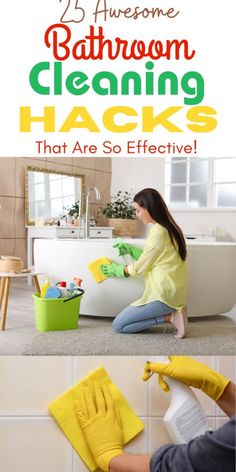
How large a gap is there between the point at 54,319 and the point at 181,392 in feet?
5.02

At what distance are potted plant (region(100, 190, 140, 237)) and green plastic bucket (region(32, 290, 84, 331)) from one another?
258 centimetres

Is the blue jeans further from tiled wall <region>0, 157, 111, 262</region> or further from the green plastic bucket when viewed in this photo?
tiled wall <region>0, 157, 111, 262</region>

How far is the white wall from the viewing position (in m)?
4.77

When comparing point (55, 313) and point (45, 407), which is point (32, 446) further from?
point (55, 313)

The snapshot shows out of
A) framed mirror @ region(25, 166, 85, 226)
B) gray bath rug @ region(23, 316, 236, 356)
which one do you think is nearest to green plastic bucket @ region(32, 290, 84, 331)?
gray bath rug @ region(23, 316, 236, 356)

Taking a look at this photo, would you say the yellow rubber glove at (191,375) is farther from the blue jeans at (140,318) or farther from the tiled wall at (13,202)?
the tiled wall at (13,202)

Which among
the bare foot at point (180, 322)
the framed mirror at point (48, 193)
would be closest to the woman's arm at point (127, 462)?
the bare foot at point (180, 322)

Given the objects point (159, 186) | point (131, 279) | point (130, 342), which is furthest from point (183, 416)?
point (159, 186)

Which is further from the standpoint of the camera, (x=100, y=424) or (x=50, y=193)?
(x=50, y=193)

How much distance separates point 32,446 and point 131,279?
1704 millimetres

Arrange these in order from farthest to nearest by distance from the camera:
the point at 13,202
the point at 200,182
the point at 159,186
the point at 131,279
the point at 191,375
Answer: the point at 159,186 < the point at 200,182 < the point at 13,202 < the point at 131,279 < the point at 191,375

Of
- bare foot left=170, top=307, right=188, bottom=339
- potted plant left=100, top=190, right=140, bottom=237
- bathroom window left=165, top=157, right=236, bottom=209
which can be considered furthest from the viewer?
potted plant left=100, top=190, right=140, bottom=237

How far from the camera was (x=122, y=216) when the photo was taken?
530cm

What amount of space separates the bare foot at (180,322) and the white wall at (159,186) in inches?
88.0
